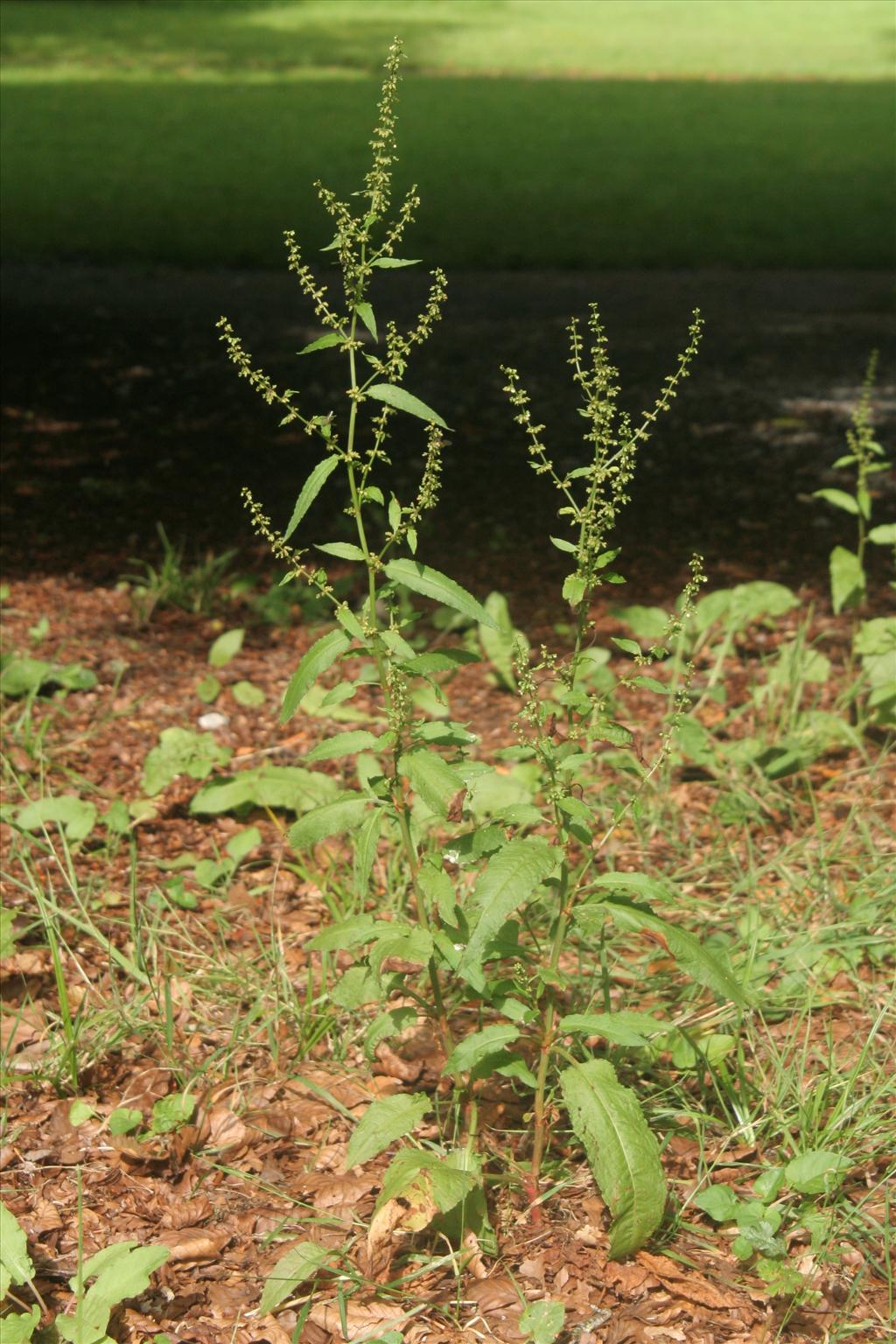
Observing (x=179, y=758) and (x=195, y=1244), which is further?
(x=179, y=758)

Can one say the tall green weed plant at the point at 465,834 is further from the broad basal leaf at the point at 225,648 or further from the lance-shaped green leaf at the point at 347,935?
the broad basal leaf at the point at 225,648

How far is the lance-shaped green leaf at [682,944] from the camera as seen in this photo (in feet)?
6.26

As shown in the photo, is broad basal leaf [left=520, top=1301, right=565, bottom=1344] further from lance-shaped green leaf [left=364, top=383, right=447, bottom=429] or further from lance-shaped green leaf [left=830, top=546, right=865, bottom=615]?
lance-shaped green leaf [left=830, top=546, right=865, bottom=615]

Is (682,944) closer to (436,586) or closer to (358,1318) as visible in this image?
(436,586)

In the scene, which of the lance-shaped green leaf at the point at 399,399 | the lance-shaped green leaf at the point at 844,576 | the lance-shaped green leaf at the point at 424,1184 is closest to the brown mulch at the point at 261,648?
the lance-shaped green leaf at the point at 424,1184

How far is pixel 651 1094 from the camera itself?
2.41 metres

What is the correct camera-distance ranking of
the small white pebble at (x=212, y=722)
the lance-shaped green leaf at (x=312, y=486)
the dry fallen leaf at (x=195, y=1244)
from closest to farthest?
the lance-shaped green leaf at (x=312, y=486) → the dry fallen leaf at (x=195, y=1244) → the small white pebble at (x=212, y=722)

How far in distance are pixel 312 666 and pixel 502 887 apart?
0.40m

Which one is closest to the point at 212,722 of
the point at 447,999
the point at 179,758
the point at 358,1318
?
the point at 179,758

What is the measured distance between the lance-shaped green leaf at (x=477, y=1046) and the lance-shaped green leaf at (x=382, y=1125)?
11 cm

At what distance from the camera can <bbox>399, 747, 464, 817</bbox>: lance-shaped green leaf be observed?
6.17 ft

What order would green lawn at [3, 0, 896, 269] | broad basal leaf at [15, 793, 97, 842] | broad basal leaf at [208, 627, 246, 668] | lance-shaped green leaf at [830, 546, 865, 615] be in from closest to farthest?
broad basal leaf at [15, 793, 97, 842]
lance-shaped green leaf at [830, 546, 865, 615]
broad basal leaf at [208, 627, 246, 668]
green lawn at [3, 0, 896, 269]

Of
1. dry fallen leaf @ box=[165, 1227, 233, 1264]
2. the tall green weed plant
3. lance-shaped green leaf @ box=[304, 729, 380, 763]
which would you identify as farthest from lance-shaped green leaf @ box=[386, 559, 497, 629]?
dry fallen leaf @ box=[165, 1227, 233, 1264]

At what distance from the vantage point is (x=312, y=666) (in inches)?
74.2
